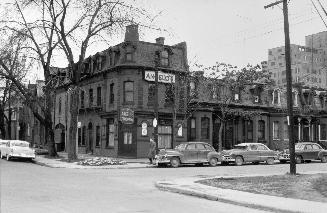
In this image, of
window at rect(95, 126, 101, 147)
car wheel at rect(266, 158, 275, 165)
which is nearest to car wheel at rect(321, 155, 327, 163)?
car wheel at rect(266, 158, 275, 165)

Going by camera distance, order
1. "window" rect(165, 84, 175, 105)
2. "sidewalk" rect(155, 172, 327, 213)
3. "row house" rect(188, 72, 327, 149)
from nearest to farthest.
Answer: "sidewalk" rect(155, 172, 327, 213)
"window" rect(165, 84, 175, 105)
"row house" rect(188, 72, 327, 149)

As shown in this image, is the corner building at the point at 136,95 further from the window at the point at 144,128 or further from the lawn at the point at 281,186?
the lawn at the point at 281,186

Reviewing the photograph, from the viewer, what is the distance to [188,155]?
99.8 ft

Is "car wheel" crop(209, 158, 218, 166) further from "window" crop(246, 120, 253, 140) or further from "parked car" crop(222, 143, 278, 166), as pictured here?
"window" crop(246, 120, 253, 140)

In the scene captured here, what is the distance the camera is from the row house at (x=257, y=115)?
1671 inches

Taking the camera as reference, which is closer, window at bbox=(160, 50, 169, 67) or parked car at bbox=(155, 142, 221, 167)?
parked car at bbox=(155, 142, 221, 167)

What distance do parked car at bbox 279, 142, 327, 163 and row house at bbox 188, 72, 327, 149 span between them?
7.66 m

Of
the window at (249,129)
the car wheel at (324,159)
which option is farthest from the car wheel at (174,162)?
the window at (249,129)

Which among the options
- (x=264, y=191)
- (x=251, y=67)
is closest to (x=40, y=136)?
(x=251, y=67)

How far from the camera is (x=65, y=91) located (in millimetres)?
52156

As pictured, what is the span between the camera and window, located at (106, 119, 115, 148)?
133 feet

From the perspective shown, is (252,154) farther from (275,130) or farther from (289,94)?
(275,130)

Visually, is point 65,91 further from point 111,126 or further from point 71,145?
point 71,145

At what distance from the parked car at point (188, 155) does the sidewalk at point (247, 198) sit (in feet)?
40.3
